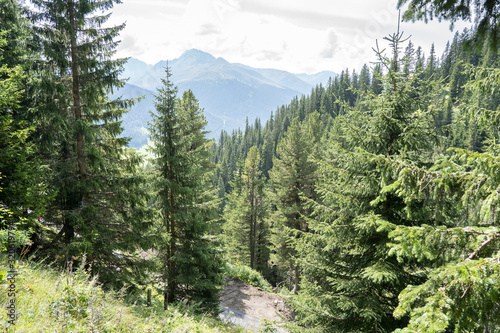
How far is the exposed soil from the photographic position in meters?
14.7

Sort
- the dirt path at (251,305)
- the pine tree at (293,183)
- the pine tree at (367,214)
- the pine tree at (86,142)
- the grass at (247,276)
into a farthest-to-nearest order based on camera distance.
Result: 1. the grass at (247,276)
2. the pine tree at (293,183)
3. the dirt path at (251,305)
4. the pine tree at (86,142)
5. the pine tree at (367,214)

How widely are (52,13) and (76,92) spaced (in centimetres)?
232

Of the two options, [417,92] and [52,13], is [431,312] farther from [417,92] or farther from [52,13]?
[52,13]

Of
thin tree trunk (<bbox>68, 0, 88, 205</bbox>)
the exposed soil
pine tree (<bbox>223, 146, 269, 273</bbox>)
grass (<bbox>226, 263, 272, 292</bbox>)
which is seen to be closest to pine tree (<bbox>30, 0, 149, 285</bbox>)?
thin tree trunk (<bbox>68, 0, 88, 205</bbox>)

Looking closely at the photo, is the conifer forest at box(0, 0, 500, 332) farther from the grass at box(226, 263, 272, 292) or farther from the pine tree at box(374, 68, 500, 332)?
the grass at box(226, 263, 272, 292)

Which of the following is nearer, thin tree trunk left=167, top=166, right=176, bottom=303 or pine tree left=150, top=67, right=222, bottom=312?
pine tree left=150, top=67, right=222, bottom=312

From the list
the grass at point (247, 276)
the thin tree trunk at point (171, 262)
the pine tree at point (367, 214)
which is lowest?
the grass at point (247, 276)

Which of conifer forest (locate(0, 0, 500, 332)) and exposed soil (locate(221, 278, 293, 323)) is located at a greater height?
conifer forest (locate(0, 0, 500, 332))

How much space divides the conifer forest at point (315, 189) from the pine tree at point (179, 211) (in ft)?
0.21

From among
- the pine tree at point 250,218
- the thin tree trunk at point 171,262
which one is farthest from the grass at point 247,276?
the thin tree trunk at point 171,262

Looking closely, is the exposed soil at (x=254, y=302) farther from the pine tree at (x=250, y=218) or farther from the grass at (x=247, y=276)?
the pine tree at (x=250, y=218)

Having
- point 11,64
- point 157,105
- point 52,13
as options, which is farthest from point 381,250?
point 11,64

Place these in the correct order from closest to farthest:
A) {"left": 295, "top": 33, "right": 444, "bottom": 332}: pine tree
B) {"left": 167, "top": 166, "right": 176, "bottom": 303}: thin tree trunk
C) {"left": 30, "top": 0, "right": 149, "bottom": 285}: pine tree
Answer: {"left": 295, "top": 33, "right": 444, "bottom": 332}: pine tree
{"left": 30, "top": 0, "right": 149, "bottom": 285}: pine tree
{"left": 167, "top": 166, "right": 176, "bottom": 303}: thin tree trunk

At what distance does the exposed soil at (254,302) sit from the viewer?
578 inches
